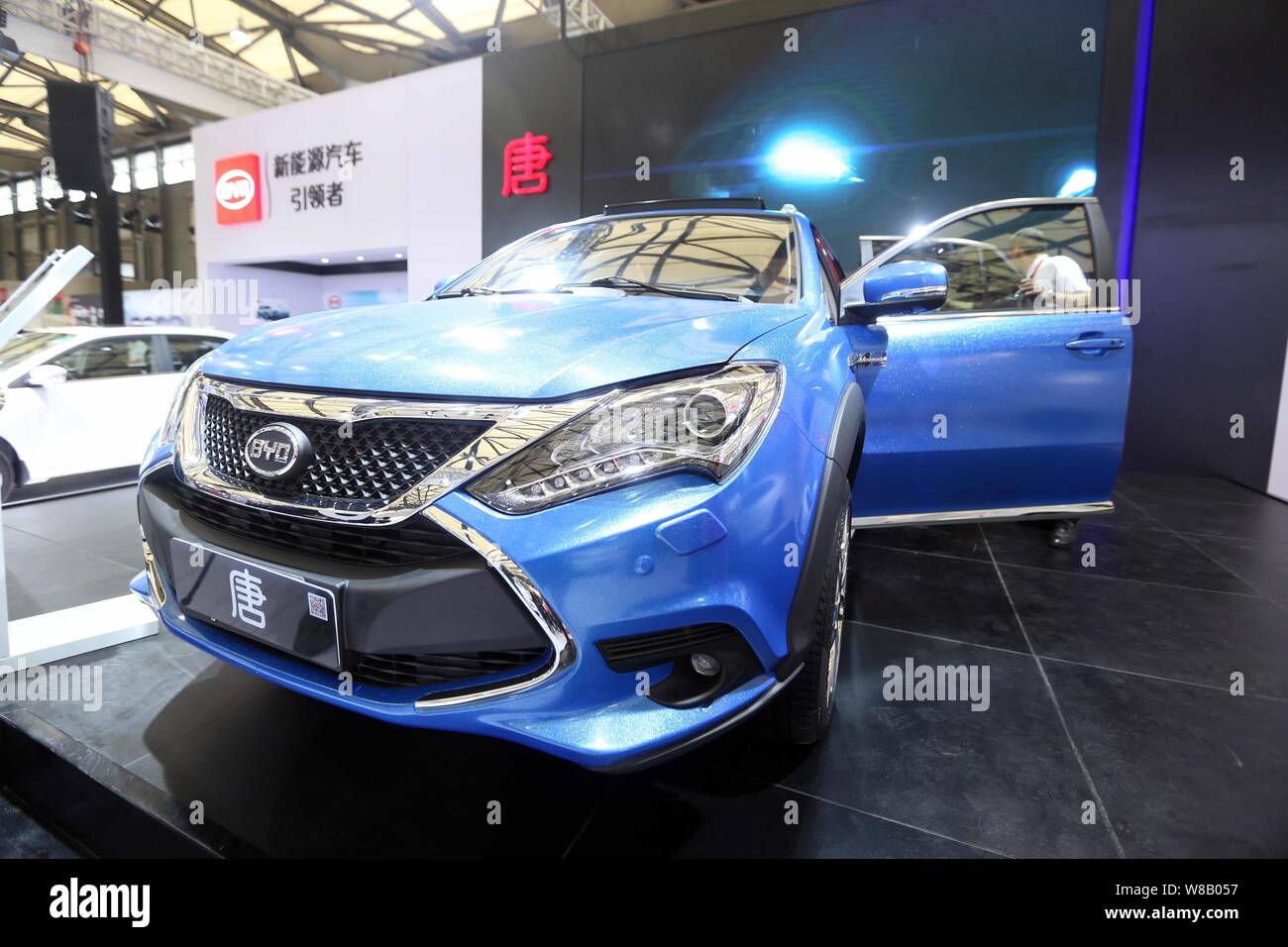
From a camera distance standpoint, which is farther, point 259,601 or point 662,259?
point 662,259

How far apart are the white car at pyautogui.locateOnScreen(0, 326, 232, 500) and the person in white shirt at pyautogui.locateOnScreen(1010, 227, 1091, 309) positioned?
150 inches

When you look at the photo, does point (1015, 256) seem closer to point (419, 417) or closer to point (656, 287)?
point (656, 287)

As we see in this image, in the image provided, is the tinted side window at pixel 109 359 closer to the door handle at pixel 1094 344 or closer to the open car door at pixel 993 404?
the open car door at pixel 993 404

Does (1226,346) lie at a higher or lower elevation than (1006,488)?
higher

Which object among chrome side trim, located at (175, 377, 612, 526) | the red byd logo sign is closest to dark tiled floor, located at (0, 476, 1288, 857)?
chrome side trim, located at (175, 377, 612, 526)

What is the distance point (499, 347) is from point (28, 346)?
4.09 metres

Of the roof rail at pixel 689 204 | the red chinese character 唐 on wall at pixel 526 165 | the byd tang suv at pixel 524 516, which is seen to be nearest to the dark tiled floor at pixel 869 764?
the byd tang suv at pixel 524 516

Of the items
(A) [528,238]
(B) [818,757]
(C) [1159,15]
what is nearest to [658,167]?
(C) [1159,15]

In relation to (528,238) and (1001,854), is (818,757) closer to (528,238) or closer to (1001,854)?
(1001,854)

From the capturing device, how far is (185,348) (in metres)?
4.35

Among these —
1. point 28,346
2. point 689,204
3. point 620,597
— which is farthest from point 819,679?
point 28,346

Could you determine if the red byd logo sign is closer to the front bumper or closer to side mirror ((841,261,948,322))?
side mirror ((841,261,948,322))

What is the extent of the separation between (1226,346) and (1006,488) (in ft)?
11.2
